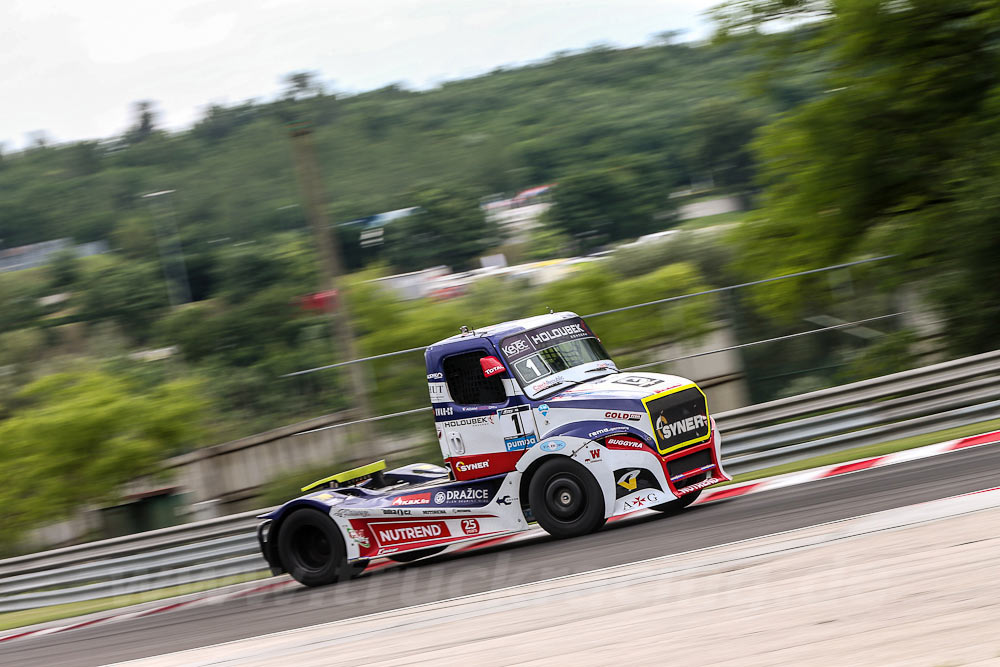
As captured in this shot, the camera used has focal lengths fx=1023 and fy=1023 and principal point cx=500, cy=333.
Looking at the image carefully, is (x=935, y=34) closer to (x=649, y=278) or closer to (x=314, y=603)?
(x=314, y=603)

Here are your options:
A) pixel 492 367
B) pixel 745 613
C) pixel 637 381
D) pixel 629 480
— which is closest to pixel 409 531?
pixel 492 367

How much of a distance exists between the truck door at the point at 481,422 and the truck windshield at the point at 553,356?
0.19 m

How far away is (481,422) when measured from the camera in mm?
9672

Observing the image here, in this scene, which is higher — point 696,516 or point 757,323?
point 757,323

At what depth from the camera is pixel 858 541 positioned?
5.81m

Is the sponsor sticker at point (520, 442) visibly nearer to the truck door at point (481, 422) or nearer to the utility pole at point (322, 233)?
the truck door at point (481, 422)

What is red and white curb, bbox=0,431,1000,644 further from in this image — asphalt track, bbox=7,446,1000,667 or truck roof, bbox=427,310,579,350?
truck roof, bbox=427,310,579,350

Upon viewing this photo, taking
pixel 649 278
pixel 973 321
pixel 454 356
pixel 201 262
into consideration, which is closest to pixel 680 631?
pixel 454 356

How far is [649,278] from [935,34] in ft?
53.2

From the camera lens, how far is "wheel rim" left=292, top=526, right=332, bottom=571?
1041 cm

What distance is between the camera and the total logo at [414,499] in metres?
9.86

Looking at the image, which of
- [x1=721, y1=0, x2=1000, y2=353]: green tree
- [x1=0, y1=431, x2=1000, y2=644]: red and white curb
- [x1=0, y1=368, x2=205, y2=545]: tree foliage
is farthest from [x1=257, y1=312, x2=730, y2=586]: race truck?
[x1=0, y1=368, x2=205, y2=545]: tree foliage

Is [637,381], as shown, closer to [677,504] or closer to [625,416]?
[625,416]

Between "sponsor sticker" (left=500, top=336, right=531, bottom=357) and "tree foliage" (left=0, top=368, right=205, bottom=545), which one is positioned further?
"tree foliage" (left=0, top=368, right=205, bottom=545)
